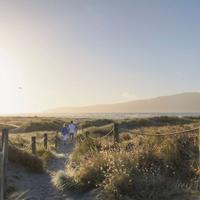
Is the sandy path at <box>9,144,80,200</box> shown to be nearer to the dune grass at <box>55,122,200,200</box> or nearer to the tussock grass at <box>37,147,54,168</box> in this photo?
the dune grass at <box>55,122,200,200</box>

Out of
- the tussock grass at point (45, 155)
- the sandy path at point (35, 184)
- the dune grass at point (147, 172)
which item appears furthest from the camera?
the tussock grass at point (45, 155)

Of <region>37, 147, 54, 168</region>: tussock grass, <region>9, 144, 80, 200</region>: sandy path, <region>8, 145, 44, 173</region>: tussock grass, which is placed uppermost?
<region>8, 145, 44, 173</region>: tussock grass

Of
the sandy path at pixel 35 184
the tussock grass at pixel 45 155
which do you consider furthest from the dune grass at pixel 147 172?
the tussock grass at pixel 45 155

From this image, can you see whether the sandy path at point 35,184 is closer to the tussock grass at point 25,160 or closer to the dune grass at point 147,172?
the tussock grass at point 25,160

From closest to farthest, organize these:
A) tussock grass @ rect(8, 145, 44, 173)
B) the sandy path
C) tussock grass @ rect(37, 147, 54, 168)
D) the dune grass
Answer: the dune grass, the sandy path, tussock grass @ rect(8, 145, 44, 173), tussock grass @ rect(37, 147, 54, 168)

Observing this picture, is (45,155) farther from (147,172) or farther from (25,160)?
(147,172)

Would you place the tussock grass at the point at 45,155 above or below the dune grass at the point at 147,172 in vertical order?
below

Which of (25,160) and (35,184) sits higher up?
(25,160)

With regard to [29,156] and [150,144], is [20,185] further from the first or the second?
[150,144]

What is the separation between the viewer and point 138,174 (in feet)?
32.3

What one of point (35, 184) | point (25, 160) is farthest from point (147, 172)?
point (25, 160)

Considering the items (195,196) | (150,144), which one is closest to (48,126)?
(150,144)

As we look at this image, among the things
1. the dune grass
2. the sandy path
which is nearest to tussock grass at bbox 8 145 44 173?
the sandy path

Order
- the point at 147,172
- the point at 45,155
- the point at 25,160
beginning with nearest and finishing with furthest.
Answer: the point at 147,172 < the point at 25,160 < the point at 45,155
